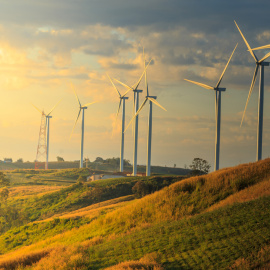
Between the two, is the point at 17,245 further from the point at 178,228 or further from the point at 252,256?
the point at 252,256

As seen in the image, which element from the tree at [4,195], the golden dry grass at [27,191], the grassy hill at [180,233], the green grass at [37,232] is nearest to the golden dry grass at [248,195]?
the grassy hill at [180,233]

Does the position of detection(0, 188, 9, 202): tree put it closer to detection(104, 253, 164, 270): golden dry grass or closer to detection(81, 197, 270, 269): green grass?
detection(81, 197, 270, 269): green grass

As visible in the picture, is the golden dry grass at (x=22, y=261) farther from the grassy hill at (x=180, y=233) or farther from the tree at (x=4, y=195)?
the tree at (x=4, y=195)

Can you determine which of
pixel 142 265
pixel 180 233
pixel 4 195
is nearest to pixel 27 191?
pixel 4 195

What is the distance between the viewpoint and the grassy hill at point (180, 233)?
78.0ft

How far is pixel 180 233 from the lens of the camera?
29109mm

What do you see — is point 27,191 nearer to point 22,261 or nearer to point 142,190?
point 142,190

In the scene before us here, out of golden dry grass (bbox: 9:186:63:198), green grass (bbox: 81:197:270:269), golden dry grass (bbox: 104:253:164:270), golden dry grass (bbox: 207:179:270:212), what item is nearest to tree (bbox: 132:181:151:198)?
golden dry grass (bbox: 9:186:63:198)

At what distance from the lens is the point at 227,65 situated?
234 ft

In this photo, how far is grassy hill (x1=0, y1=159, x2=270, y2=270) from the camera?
2377 centimetres

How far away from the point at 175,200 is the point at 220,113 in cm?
3416

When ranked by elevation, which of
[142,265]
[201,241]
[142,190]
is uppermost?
[201,241]

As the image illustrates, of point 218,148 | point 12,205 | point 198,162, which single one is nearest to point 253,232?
point 218,148

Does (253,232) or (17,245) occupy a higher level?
(253,232)
